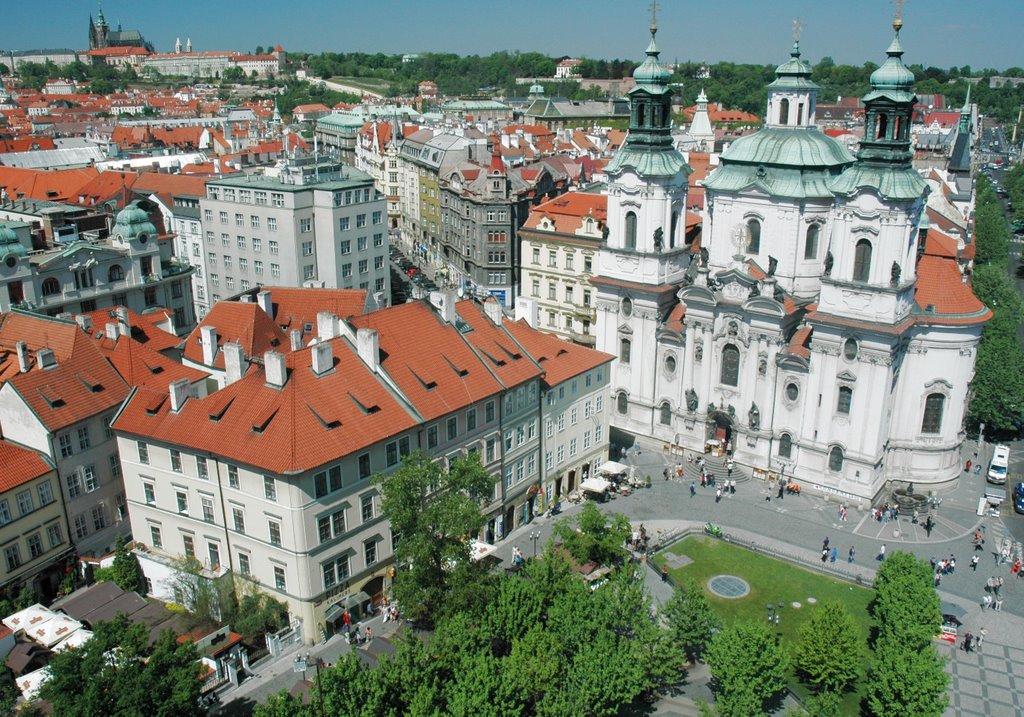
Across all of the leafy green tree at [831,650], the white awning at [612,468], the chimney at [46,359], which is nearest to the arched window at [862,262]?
the white awning at [612,468]

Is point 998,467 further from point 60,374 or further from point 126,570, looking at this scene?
point 60,374

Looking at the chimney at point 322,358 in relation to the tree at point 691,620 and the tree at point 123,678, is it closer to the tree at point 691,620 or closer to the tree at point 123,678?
the tree at point 123,678

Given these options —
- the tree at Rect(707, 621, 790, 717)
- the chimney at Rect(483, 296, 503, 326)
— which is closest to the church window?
the chimney at Rect(483, 296, 503, 326)

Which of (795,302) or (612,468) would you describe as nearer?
(612,468)

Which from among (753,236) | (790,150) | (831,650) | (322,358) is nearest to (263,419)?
(322,358)

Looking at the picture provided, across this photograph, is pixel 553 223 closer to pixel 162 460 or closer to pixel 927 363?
pixel 927 363

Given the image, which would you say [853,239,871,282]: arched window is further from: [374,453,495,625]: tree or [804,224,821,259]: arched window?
[374,453,495,625]: tree
